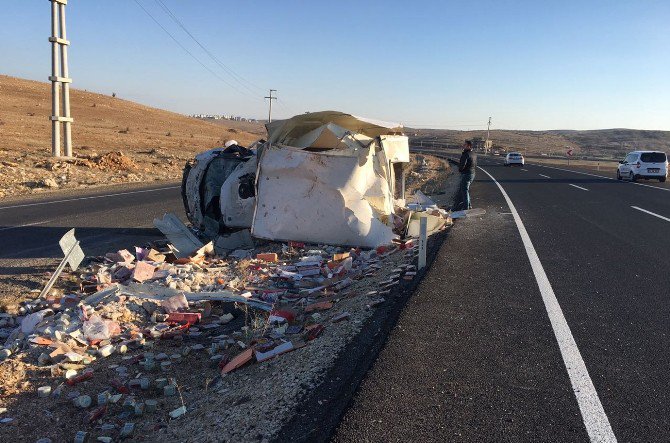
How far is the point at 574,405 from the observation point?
3.21m

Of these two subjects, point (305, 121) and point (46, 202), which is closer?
point (305, 121)

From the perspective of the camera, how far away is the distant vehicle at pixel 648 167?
23234mm

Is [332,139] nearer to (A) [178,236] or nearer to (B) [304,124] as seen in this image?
(B) [304,124]

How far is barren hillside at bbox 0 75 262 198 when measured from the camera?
20.0 metres

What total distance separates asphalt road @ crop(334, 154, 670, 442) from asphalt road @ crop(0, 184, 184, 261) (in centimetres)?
623

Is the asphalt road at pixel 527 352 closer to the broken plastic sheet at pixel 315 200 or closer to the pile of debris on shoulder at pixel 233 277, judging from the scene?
the pile of debris on shoulder at pixel 233 277

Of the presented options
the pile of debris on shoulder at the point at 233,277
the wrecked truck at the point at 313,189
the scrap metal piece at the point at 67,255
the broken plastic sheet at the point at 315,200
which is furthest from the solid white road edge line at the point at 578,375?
the scrap metal piece at the point at 67,255

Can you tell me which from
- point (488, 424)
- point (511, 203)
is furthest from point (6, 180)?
point (488, 424)

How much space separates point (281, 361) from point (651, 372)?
110 inches

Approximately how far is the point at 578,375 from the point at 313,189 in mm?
5585

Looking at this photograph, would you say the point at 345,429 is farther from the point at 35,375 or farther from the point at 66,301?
the point at 66,301

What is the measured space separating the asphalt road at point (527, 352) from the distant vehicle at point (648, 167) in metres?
17.8

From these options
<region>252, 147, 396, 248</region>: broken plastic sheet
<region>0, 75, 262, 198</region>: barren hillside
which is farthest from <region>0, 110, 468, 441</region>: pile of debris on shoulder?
<region>0, 75, 262, 198</region>: barren hillside

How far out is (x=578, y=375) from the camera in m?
3.61
